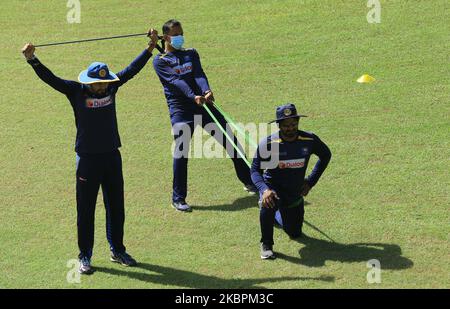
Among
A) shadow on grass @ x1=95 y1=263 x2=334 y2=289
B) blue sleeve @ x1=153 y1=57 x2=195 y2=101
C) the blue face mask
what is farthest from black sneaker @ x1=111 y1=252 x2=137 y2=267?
the blue face mask

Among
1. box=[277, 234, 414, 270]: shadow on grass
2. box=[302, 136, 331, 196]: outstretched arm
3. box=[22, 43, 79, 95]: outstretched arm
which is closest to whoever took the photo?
box=[22, 43, 79, 95]: outstretched arm

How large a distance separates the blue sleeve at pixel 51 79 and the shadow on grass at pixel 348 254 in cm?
303

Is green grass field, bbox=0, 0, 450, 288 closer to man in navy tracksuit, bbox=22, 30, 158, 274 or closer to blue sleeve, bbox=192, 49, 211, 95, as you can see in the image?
man in navy tracksuit, bbox=22, 30, 158, 274

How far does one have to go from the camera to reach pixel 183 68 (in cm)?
1045

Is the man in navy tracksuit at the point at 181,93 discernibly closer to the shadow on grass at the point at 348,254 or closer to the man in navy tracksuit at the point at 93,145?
the man in navy tracksuit at the point at 93,145

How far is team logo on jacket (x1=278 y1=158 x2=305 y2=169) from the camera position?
8.84 m

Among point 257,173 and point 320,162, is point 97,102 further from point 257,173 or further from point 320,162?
point 320,162

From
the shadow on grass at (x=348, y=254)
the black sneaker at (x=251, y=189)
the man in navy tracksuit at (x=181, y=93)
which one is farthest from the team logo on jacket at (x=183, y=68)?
the shadow on grass at (x=348, y=254)

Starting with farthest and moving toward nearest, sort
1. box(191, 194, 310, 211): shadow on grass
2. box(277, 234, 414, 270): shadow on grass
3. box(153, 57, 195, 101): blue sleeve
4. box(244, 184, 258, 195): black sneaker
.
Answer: box(244, 184, 258, 195): black sneaker, box(191, 194, 310, 211): shadow on grass, box(153, 57, 195, 101): blue sleeve, box(277, 234, 414, 270): shadow on grass

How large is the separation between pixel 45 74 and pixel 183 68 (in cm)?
269

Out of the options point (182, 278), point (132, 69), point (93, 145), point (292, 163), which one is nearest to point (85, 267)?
point (182, 278)

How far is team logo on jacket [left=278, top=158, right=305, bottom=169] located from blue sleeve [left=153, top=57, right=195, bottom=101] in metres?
1.93

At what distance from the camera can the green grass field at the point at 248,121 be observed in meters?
8.82

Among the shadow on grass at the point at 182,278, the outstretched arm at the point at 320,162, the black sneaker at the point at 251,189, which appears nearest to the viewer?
Answer: the shadow on grass at the point at 182,278
